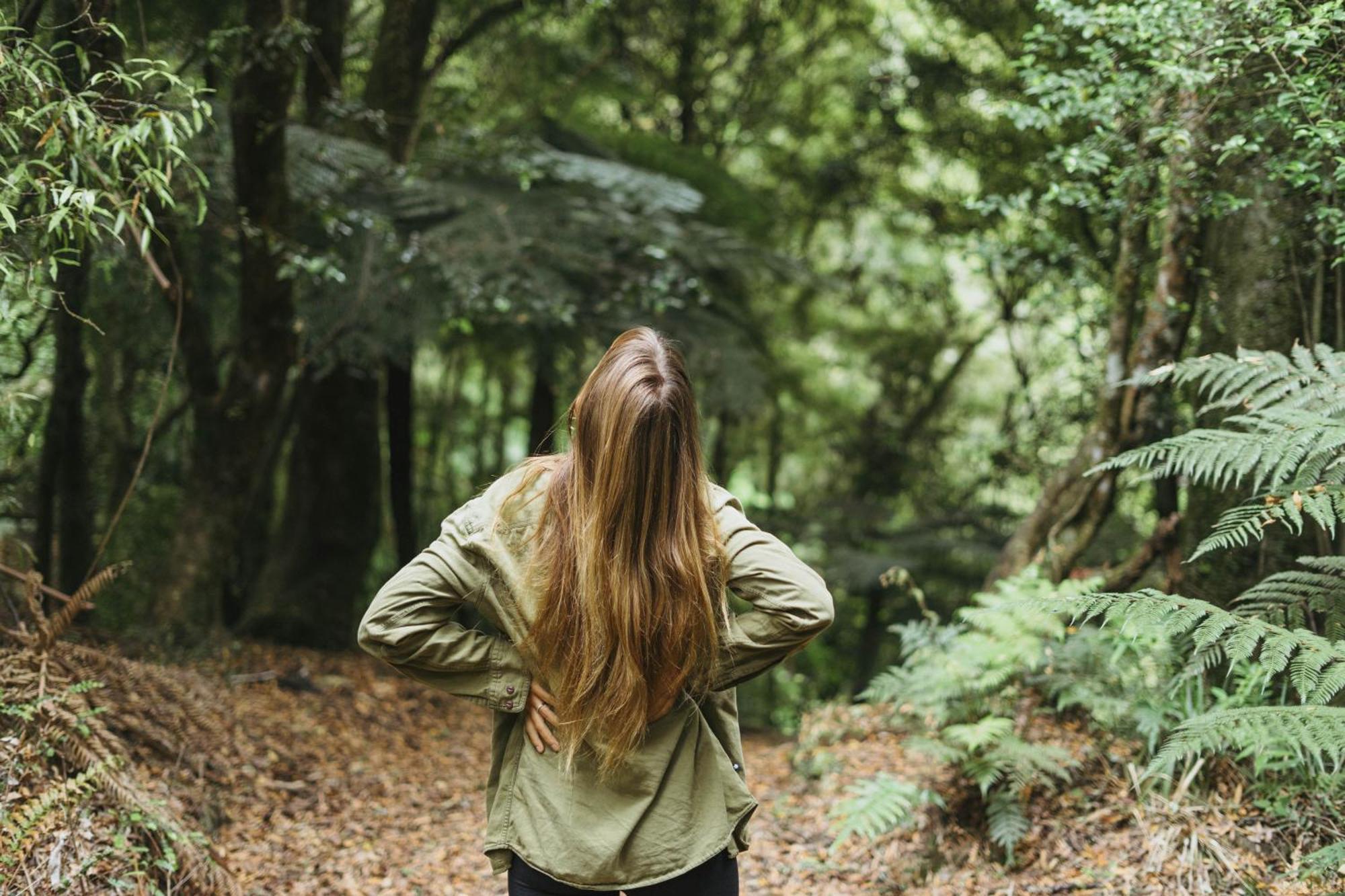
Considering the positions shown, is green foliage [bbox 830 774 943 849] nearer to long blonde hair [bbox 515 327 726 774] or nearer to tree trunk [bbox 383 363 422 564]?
long blonde hair [bbox 515 327 726 774]

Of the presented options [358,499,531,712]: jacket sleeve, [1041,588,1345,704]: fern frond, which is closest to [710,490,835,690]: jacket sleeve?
[358,499,531,712]: jacket sleeve

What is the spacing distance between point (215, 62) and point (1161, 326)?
236 inches

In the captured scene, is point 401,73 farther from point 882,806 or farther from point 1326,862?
point 1326,862

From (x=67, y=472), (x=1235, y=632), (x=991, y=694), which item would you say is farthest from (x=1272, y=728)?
(x=67, y=472)

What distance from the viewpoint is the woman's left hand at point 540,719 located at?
222 cm

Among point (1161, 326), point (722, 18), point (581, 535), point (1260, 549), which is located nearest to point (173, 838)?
point (581, 535)

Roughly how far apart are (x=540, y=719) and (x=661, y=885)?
1.57 feet

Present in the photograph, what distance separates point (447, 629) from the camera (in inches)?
88.7

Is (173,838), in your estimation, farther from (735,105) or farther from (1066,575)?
(735,105)

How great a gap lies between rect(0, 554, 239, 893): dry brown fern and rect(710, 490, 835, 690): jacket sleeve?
254cm

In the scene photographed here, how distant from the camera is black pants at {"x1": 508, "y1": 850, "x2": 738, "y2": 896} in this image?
220 centimetres

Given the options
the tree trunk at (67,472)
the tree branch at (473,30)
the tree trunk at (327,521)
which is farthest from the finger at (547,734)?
the tree branch at (473,30)

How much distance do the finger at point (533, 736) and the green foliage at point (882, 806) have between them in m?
2.13

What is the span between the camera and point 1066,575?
17.9 feet
